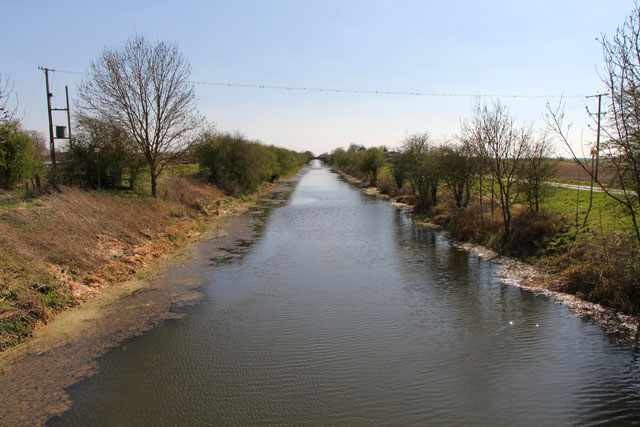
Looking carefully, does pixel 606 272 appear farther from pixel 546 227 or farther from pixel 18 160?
pixel 18 160

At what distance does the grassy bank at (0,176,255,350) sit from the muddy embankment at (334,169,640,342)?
11.5m

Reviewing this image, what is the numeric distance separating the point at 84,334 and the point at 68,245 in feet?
13.6

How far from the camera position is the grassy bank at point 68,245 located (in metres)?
8.47

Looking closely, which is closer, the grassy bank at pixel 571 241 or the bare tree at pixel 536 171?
the grassy bank at pixel 571 241

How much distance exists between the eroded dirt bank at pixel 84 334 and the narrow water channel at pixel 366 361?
1.12 feet

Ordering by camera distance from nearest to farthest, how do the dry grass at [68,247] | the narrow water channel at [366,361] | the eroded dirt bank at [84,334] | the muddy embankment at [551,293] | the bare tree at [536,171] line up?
the narrow water channel at [366,361]
the eroded dirt bank at [84,334]
the muddy embankment at [551,293]
the dry grass at [68,247]
the bare tree at [536,171]

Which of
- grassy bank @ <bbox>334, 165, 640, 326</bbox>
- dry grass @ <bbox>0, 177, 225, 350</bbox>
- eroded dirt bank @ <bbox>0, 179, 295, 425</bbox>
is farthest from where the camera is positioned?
grassy bank @ <bbox>334, 165, 640, 326</bbox>

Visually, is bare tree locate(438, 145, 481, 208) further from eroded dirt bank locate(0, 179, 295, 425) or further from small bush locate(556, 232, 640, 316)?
eroded dirt bank locate(0, 179, 295, 425)

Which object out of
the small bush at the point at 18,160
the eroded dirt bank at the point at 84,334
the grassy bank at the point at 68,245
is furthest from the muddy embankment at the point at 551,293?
the small bush at the point at 18,160

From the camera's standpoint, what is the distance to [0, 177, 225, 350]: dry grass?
332 inches

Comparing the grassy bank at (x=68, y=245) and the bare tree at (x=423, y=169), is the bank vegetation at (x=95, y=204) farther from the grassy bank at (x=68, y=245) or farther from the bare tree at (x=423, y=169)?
the bare tree at (x=423, y=169)

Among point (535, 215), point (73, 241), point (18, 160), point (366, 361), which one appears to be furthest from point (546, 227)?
point (18, 160)

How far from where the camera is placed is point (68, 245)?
11.3 m

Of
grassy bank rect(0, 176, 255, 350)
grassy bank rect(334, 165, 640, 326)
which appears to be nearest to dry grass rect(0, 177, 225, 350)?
grassy bank rect(0, 176, 255, 350)
